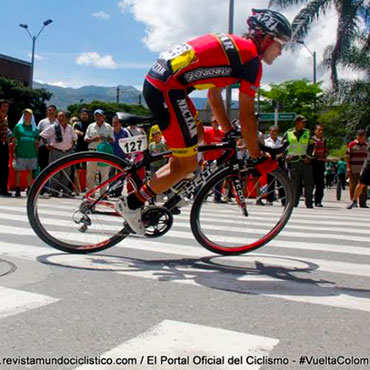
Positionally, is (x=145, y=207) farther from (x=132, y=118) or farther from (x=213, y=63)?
(x=213, y=63)

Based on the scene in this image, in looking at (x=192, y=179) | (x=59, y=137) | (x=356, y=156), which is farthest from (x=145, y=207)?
(x=356, y=156)

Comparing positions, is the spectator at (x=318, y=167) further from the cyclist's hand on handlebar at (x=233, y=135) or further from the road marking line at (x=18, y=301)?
the road marking line at (x=18, y=301)

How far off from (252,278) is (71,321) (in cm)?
154

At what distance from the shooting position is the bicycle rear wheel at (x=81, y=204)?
14.6ft

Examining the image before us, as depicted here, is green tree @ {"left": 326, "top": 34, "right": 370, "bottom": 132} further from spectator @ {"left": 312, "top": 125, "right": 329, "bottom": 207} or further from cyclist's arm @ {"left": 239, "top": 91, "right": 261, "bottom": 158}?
cyclist's arm @ {"left": 239, "top": 91, "right": 261, "bottom": 158}

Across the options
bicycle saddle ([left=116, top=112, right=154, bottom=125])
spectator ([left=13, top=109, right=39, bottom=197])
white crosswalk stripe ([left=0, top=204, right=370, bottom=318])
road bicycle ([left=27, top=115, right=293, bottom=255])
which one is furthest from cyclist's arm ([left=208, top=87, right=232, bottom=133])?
spectator ([left=13, top=109, right=39, bottom=197])

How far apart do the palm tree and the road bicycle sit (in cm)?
2083

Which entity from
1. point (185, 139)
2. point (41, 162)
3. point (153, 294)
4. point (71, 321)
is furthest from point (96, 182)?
point (41, 162)

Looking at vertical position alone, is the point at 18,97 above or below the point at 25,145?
above

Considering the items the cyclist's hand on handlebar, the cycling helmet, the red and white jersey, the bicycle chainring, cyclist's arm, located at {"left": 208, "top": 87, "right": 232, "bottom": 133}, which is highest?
the cycling helmet

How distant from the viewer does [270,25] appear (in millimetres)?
4102

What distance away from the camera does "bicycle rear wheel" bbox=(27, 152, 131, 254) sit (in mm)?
4441

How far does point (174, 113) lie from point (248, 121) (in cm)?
58

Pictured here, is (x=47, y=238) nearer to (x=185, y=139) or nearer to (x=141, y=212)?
(x=141, y=212)
